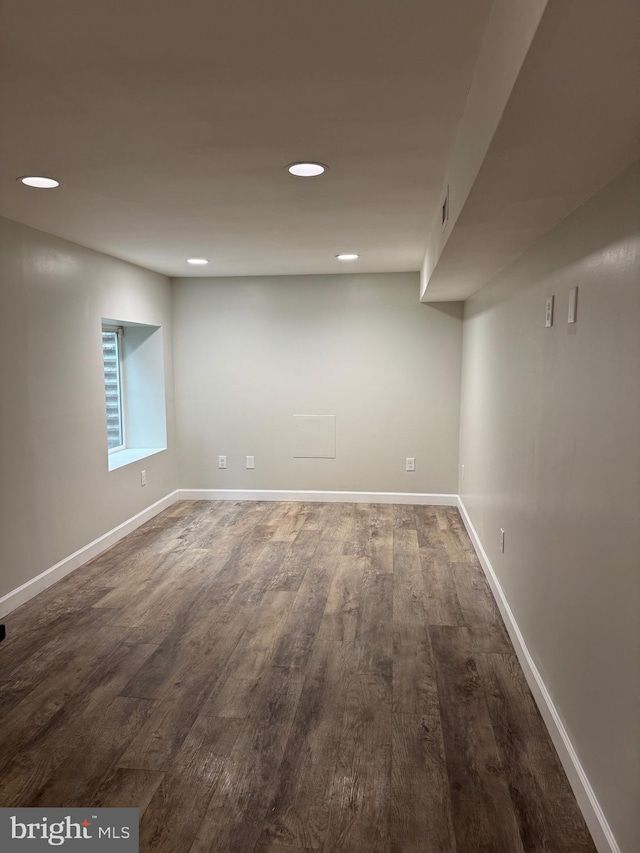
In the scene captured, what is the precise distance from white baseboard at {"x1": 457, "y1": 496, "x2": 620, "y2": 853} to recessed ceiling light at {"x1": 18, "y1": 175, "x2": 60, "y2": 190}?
9.47 feet

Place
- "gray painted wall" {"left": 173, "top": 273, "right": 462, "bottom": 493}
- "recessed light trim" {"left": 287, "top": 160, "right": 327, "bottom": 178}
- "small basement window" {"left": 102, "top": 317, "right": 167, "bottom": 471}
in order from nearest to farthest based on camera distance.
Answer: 1. "recessed light trim" {"left": 287, "top": 160, "right": 327, "bottom": 178}
2. "small basement window" {"left": 102, "top": 317, "right": 167, "bottom": 471}
3. "gray painted wall" {"left": 173, "top": 273, "right": 462, "bottom": 493}

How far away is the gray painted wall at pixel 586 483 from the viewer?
1.46 metres

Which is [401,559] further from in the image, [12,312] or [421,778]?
[12,312]

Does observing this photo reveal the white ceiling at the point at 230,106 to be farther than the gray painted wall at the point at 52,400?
No

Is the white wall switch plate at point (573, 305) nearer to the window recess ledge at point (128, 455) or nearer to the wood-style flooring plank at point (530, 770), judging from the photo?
the wood-style flooring plank at point (530, 770)

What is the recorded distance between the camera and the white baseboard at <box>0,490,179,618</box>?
3.24m

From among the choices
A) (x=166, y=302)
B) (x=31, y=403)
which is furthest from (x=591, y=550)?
(x=166, y=302)

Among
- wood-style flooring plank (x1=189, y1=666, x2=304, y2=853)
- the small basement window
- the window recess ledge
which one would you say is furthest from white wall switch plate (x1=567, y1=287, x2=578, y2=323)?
the small basement window

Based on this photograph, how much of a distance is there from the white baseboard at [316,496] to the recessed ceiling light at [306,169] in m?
3.66

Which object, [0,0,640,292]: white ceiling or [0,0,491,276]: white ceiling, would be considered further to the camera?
[0,0,491,276]: white ceiling

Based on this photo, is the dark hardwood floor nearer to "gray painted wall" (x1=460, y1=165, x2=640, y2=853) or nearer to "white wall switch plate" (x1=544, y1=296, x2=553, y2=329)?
"gray painted wall" (x1=460, y1=165, x2=640, y2=853)

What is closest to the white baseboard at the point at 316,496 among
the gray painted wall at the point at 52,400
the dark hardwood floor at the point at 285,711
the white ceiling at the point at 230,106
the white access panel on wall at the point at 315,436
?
the white access panel on wall at the point at 315,436

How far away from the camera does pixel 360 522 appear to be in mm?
4961

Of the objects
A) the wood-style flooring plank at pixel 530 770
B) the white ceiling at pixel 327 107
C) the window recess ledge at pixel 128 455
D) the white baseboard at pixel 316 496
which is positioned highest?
the white ceiling at pixel 327 107
